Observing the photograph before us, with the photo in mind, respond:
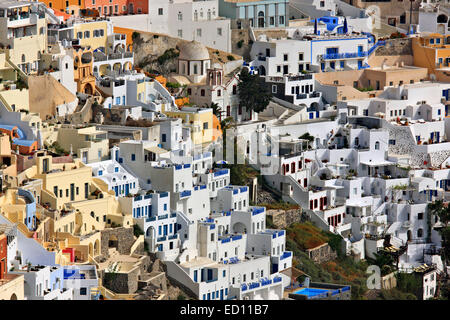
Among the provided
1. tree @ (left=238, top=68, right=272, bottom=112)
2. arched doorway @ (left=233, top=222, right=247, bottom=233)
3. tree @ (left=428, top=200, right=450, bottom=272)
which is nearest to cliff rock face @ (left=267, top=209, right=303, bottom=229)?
arched doorway @ (left=233, top=222, right=247, bottom=233)

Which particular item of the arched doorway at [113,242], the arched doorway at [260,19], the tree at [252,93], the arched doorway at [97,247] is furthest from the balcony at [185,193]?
the arched doorway at [260,19]

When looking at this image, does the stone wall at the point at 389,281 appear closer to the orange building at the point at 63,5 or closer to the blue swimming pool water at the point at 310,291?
the blue swimming pool water at the point at 310,291

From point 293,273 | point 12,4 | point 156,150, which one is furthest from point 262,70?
point 293,273

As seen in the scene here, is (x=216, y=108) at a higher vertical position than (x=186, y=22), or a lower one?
lower

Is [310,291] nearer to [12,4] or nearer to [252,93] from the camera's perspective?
[252,93]

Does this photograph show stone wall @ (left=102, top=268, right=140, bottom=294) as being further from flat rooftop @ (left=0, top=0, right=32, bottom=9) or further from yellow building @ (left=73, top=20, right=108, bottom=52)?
yellow building @ (left=73, top=20, right=108, bottom=52)

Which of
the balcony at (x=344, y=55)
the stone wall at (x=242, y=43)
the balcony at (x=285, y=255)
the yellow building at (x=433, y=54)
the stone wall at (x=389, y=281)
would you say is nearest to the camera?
the balcony at (x=285, y=255)
